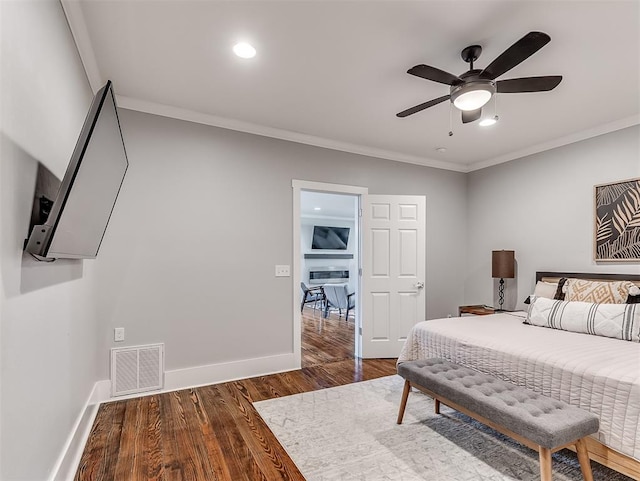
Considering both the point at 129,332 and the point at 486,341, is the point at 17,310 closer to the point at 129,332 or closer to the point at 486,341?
the point at 129,332

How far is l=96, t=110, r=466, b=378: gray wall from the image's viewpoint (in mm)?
2971

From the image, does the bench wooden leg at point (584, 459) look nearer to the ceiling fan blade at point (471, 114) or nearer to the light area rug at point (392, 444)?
the light area rug at point (392, 444)

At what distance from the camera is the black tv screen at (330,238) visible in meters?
9.52

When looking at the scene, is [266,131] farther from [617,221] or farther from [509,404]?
[617,221]

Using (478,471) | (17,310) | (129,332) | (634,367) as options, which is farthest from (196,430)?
(634,367)

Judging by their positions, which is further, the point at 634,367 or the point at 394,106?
the point at 394,106

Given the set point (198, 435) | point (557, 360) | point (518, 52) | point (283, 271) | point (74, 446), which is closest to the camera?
point (518, 52)

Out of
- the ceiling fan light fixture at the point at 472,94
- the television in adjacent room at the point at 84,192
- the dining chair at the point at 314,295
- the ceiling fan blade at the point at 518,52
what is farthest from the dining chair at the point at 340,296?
the television in adjacent room at the point at 84,192

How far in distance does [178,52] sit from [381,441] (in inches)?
119

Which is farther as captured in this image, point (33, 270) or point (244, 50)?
point (244, 50)

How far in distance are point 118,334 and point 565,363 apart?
343cm

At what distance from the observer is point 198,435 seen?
91.5 inches

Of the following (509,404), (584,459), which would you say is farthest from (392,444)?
(584,459)

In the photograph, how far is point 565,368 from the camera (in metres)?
2.01
